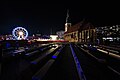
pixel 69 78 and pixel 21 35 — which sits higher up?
pixel 21 35

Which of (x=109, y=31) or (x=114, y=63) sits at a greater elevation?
(x=109, y=31)

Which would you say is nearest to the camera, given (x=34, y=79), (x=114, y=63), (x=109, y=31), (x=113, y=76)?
(x=34, y=79)

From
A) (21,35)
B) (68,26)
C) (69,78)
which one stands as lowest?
(69,78)

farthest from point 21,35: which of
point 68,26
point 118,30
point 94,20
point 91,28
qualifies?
point 68,26

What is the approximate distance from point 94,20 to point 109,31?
1907cm

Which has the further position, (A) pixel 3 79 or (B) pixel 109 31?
(B) pixel 109 31

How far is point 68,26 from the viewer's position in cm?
14400

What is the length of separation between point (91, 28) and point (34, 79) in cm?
9235

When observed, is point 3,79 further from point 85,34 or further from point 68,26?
point 68,26

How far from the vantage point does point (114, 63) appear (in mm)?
10977

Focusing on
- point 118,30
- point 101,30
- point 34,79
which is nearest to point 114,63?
point 34,79

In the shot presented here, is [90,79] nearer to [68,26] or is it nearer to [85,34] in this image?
Result: [85,34]

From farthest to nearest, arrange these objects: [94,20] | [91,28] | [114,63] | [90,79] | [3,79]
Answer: [94,20]
[91,28]
[114,63]
[90,79]
[3,79]

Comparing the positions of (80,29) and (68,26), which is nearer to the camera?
(80,29)
